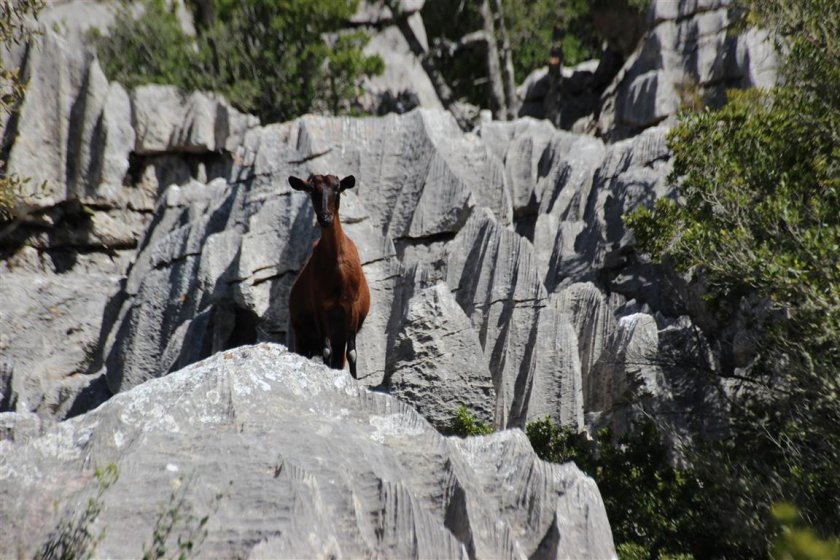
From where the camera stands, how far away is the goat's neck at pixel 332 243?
37.7 ft

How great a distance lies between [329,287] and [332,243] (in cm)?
61

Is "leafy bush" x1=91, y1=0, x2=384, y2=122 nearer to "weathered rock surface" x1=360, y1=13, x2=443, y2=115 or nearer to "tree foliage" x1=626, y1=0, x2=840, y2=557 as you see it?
"weathered rock surface" x1=360, y1=13, x2=443, y2=115

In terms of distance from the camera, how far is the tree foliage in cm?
897

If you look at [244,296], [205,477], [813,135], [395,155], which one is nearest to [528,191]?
[395,155]

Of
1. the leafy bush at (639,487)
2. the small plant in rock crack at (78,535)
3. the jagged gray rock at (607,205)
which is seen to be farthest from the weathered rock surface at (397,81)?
the small plant in rock crack at (78,535)

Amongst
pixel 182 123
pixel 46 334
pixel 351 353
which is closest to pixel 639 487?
pixel 351 353

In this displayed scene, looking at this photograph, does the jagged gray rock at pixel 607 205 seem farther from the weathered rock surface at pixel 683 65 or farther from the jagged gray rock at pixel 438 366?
the weathered rock surface at pixel 683 65

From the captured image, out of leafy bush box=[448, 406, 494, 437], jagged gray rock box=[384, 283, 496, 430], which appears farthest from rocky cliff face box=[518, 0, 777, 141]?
leafy bush box=[448, 406, 494, 437]

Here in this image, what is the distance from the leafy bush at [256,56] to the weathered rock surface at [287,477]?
1727 centimetres

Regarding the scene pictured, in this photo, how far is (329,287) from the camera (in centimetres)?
1174

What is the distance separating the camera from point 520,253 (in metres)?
14.3

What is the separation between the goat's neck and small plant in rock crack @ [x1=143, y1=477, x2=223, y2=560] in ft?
16.7

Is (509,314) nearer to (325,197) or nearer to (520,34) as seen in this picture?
(325,197)

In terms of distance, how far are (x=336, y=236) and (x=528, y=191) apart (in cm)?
793
